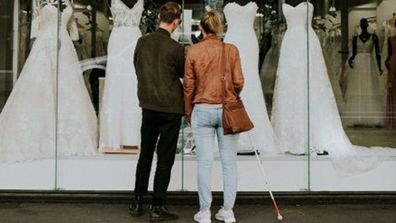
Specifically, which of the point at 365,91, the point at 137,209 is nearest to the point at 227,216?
the point at 137,209

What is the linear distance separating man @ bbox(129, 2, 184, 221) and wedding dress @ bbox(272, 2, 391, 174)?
6.43 ft

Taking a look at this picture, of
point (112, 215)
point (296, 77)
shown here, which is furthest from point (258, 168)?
point (112, 215)

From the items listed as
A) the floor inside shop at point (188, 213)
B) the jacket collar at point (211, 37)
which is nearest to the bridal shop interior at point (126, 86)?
the floor inside shop at point (188, 213)

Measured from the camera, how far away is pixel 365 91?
7.37 meters

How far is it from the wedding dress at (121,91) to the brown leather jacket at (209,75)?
1.87 meters

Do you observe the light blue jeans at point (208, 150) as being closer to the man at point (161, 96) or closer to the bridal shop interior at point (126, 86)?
the man at point (161, 96)

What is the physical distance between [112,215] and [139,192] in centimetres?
39

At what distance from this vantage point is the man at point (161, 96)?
15.5 feet

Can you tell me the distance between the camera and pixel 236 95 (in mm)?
4641

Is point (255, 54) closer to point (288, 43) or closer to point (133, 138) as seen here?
point (288, 43)

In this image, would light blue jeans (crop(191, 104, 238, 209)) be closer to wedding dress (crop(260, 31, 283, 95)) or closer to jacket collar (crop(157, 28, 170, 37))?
jacket collar (crop(157, 28, 170, 37))

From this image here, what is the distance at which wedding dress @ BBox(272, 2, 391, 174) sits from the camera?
20.6 ft

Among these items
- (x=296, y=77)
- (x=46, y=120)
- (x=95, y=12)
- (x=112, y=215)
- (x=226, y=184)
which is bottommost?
(x=112, y=215)

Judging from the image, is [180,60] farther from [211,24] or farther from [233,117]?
[233,117]
